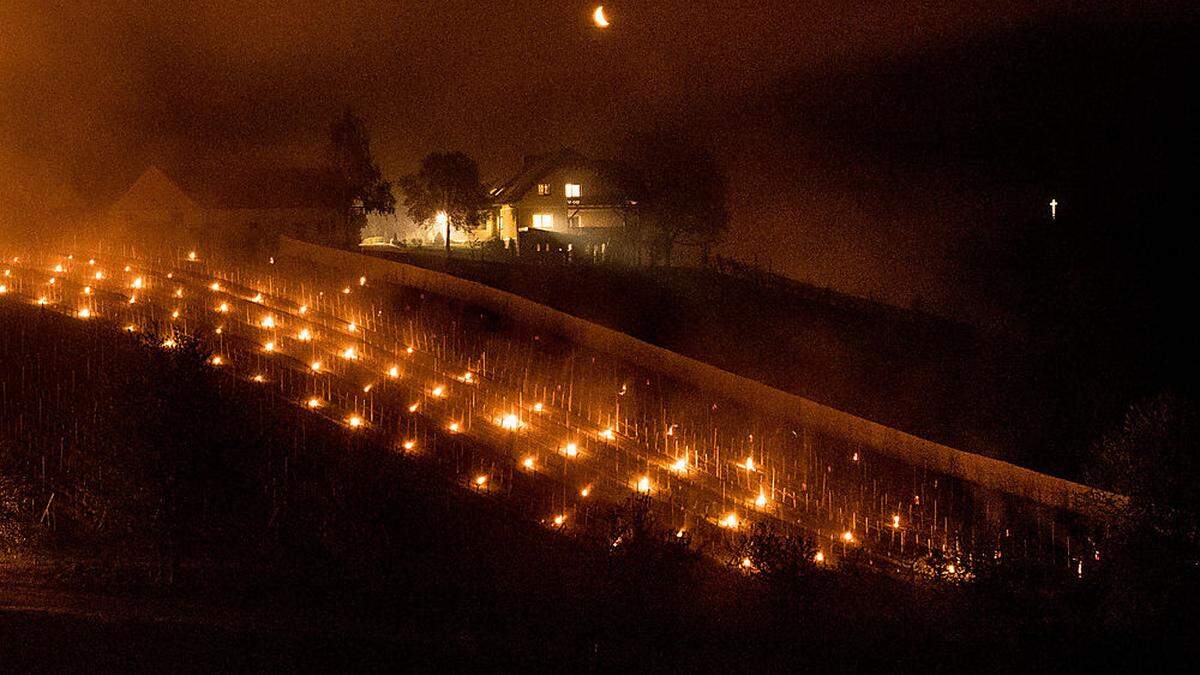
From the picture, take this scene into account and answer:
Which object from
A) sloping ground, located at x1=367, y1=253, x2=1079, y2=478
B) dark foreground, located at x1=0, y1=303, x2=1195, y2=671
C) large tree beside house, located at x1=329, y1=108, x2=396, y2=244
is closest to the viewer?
dark foreground, located at x1=0, y1=303, x2=1195, y2=671

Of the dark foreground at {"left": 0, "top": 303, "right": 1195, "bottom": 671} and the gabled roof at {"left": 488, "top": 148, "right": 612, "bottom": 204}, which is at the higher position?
the gabled roof at {"left": 488, "top": 148, "right": 612, "bottom": 204}

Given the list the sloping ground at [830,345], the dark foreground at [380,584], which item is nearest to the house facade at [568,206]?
the sloping ground at [830,345]

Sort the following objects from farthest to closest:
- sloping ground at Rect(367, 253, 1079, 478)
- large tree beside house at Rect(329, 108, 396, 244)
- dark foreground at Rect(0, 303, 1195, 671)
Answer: large tree beside house at Rect(329, 108, 396, 244) < sloping ground at Rect(367, 253, 1079, 478) < dark foreground at Rect(0, 303, 1195, 671)

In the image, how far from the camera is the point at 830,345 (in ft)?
89.6

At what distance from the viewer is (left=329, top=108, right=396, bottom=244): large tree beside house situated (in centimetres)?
→ 4112

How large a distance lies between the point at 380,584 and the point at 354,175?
34.1 metres

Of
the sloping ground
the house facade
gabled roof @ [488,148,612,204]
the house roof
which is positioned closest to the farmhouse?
the house roof

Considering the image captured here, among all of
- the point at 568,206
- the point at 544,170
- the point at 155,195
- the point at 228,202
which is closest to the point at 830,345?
the point at 568,206

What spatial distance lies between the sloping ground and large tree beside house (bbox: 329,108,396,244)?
31.4 ft

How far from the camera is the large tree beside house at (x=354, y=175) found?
4112 cm

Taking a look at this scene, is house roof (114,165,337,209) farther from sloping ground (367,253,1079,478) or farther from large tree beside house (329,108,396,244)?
sloping ground (367,253,1079,478)

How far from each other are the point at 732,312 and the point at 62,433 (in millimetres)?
19564

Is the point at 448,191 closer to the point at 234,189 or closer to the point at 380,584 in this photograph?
the point at 234,189

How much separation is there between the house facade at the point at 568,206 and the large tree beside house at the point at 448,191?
234 centimetres
